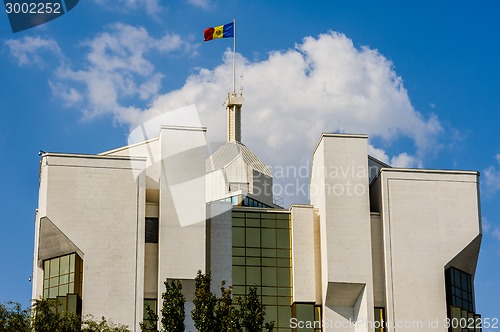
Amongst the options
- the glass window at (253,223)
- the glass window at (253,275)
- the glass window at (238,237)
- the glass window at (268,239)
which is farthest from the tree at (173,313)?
the glass window at (253,223)

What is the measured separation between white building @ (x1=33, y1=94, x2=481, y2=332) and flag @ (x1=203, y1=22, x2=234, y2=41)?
43.6 ft

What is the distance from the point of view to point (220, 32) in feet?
259

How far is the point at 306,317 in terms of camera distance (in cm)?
6619

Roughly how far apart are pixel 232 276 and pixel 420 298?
1205cm

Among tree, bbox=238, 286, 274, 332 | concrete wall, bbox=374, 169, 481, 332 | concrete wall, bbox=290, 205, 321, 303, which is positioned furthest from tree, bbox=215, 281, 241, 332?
concrete wall, bbox=374, 169, 481, 332

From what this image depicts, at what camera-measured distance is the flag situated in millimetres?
78500

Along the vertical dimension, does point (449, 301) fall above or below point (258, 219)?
below

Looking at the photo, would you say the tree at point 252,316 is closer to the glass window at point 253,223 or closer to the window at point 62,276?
the window at point 62,276

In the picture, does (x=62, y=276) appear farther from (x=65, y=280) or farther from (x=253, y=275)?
(x=253, y=275)

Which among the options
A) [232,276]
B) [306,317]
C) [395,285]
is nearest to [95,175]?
[232,276]

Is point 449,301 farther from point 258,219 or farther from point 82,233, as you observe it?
point 82,233

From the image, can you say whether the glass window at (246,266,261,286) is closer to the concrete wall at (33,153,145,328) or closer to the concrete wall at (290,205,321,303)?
the concrete wall at (290,205,321,303)

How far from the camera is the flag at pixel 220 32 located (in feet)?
258

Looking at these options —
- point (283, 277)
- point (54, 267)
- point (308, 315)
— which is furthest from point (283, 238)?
point (54, 267)
